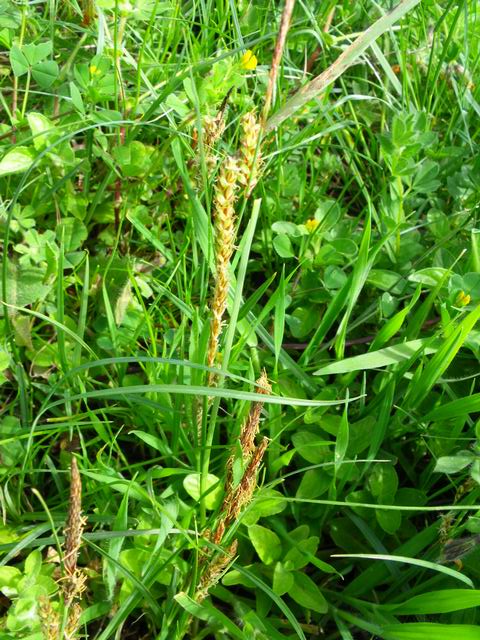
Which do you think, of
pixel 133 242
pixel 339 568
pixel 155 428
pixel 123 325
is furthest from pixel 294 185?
pixel 339 568

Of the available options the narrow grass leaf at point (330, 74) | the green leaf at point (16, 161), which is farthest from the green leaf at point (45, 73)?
the narrow grass leaf at point (330, 74)

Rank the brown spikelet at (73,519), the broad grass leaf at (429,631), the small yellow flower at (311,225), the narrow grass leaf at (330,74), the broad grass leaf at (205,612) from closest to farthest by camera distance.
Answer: the brown spikelet at (73,519), the narrow grass leaf at (330,74), the broad grass leaf at (429,631), the broad grass leaf at (205,612), the small yellow flower at (311,225)

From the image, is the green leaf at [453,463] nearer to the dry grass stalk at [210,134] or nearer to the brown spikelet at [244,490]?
the brown spikelet at [244,490]

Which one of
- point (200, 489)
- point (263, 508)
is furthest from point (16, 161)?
point (263, 508)

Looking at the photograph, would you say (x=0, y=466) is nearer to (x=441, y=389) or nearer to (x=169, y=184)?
(x=169, y=184)

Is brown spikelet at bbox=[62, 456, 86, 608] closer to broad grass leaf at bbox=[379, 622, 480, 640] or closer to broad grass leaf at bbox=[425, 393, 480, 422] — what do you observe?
broad grass leaf at bbox=[379, 622, 480, 640]

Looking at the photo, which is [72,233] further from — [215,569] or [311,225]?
[215,569]
